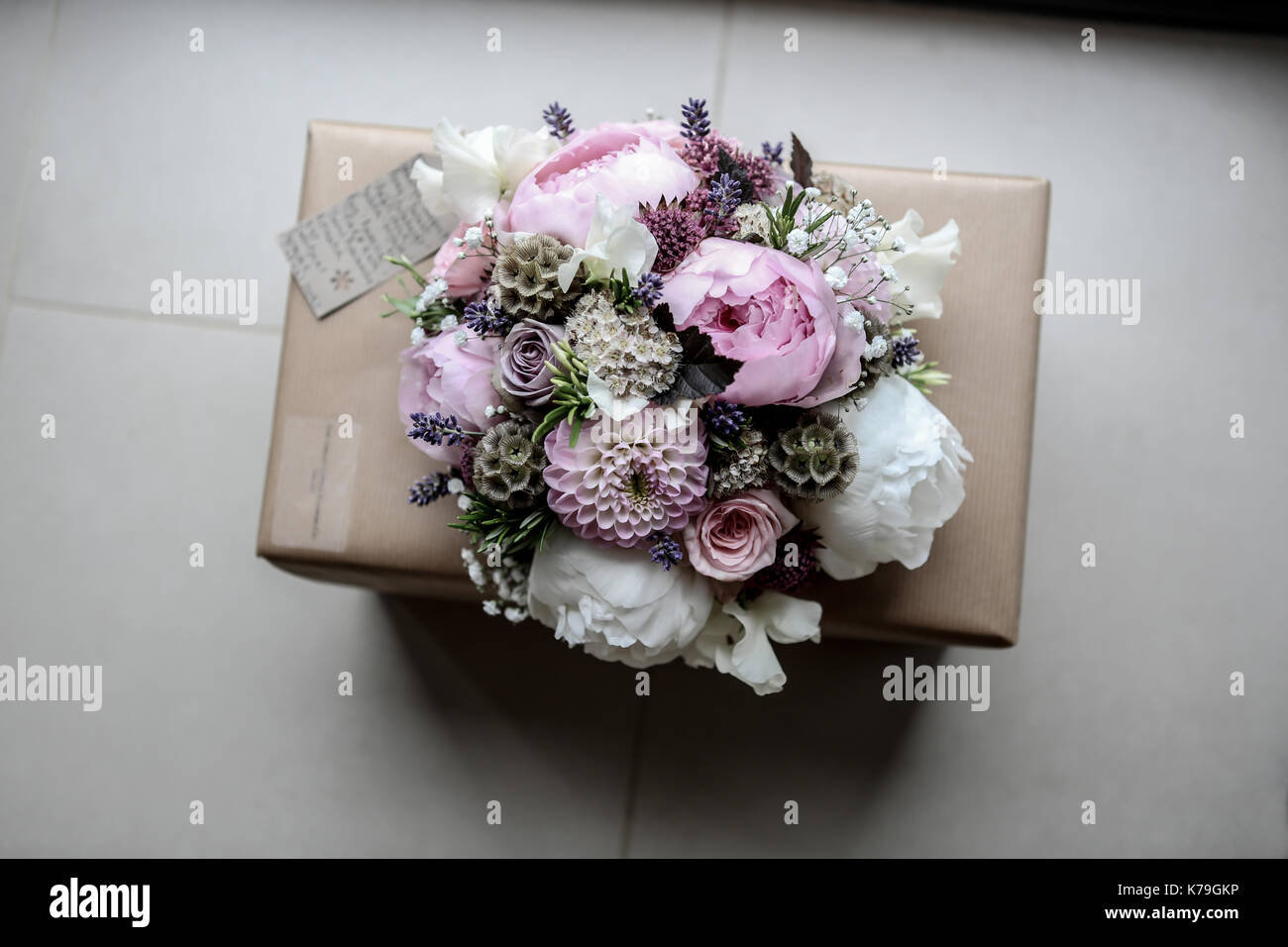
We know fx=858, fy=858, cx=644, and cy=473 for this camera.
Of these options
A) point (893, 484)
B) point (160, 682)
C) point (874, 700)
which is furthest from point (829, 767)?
point (160, 682)

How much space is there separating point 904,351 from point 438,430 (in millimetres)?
473

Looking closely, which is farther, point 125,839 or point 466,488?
point 125,839

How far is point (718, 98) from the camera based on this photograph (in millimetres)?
1381

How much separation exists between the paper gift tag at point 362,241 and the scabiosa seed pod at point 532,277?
13.7 inches

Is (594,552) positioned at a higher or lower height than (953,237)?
lower

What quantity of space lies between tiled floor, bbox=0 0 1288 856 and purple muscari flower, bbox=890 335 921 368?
555 millimetres

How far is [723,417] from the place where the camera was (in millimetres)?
738

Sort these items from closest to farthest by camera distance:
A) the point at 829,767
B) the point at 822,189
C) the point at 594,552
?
the point at 594,552 < the point at 822,189 < the point at 829,767

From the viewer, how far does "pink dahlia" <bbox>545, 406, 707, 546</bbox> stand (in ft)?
2.40

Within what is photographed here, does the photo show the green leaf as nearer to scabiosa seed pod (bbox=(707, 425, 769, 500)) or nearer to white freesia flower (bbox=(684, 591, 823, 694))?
scabiosa seed pod (bbox=(707, 425, 769, 500))

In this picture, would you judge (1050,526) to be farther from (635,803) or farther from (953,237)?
(635,803)

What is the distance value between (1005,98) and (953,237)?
2.03ft

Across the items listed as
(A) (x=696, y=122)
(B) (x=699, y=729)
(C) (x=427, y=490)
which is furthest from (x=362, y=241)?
(B) (x=699, y=729)
